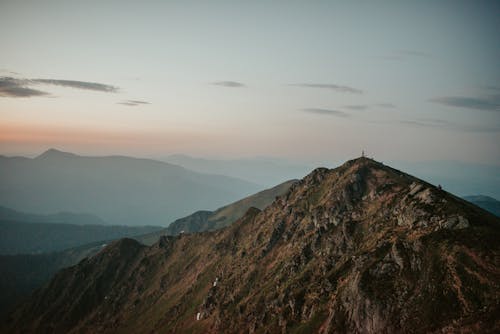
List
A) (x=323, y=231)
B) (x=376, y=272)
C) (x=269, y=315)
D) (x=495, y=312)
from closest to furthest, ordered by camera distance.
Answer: (x=495, y=312)
(x=376, y=272)
(x=269, y=315)
(x=323, y=231)

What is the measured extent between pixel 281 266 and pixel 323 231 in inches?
1055

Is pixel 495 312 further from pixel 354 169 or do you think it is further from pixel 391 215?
pixel 354 169

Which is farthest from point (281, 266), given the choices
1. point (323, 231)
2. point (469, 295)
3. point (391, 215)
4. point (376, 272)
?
point (469, 295)

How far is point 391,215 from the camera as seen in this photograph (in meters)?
135

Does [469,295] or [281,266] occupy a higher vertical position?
[469,295]

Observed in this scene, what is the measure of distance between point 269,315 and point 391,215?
6161 cm

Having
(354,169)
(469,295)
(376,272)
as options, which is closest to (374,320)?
(376,272)

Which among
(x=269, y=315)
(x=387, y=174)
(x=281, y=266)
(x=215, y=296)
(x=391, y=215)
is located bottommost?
(x=215, y=296)

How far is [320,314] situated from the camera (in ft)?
386

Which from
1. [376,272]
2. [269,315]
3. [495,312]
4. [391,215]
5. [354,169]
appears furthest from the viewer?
[354,169]

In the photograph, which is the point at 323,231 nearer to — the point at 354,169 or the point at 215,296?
the point at 354,169

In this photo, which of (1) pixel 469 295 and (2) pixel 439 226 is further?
(2) pixel 439 226

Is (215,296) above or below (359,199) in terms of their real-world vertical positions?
below

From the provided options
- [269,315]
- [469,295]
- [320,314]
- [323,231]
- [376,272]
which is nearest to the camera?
[469,295]
